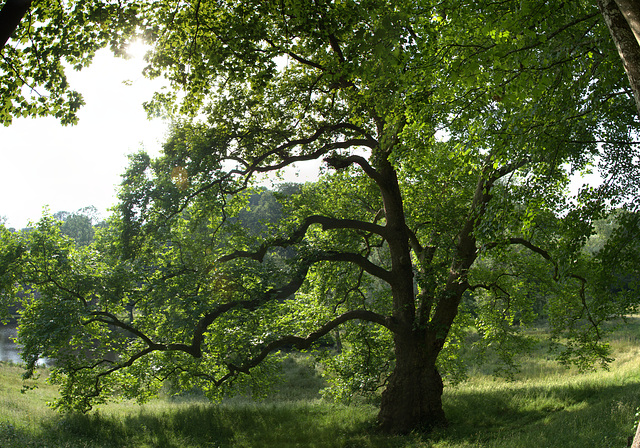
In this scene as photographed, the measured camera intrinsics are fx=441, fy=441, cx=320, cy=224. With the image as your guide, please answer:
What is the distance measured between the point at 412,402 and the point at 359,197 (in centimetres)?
787

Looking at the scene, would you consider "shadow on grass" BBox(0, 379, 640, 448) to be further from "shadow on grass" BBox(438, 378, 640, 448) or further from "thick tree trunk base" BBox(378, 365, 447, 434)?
"thick tree trunk base" BBox(378, 365, 447, 434)

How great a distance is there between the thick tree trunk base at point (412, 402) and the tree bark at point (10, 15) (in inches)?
507

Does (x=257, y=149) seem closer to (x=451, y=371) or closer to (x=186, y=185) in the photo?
(x=186, y=185)

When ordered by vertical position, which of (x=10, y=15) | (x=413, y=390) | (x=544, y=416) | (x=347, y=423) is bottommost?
(x=347, y=423)

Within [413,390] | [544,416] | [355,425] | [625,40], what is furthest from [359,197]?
[625,40]

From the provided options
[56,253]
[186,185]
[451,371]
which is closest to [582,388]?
[451,371]

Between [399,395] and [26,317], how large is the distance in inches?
534

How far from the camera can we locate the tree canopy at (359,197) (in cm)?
797

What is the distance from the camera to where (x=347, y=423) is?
16.2 meters

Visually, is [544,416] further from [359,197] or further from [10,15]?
[10,15]

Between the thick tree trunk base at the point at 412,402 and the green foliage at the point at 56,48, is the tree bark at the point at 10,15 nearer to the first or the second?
the green foliage at the point at 56,48

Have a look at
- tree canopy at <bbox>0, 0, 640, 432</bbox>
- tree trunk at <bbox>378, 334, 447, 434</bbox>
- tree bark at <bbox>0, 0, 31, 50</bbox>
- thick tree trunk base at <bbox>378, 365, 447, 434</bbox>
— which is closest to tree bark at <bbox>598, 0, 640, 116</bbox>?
tree canopy at <bbox>0, 0, 640, 432</bbox>

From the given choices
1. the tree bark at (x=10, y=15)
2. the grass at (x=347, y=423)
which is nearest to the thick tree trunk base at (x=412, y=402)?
the grass at (x=347, y=423)

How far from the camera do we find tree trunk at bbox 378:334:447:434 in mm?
13789
